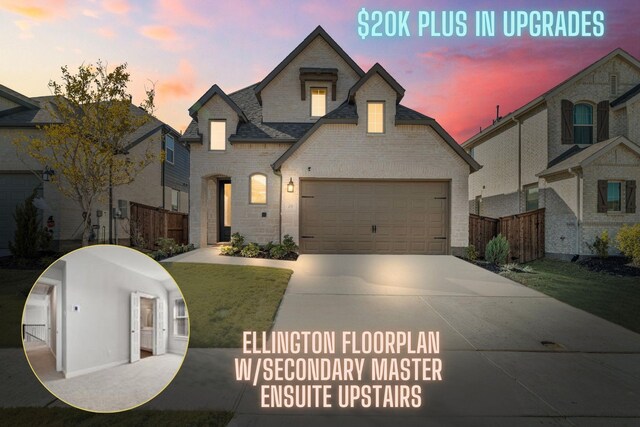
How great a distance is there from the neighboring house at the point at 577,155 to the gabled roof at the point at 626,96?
38 mm

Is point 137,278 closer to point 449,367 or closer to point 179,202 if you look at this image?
point 449,367

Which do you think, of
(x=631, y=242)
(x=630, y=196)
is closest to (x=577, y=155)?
(x=630, y=196)

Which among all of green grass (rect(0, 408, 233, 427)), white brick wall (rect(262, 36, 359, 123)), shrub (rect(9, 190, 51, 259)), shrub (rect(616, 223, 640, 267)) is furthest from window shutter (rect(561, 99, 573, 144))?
shrub (rect(9, 190, 51, 259))

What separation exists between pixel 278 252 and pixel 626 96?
18.1 metres

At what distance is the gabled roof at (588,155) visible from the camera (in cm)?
1420

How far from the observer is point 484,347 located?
15.9 feet

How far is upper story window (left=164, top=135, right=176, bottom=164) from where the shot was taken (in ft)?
68.2

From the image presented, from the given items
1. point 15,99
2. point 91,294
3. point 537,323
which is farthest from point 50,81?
point 537,323

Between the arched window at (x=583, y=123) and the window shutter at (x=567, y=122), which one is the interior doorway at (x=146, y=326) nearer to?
the window shutter at (x=567, y=122)

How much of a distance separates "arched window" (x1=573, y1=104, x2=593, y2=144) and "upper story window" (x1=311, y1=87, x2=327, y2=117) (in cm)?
1228

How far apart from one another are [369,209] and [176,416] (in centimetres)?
1150

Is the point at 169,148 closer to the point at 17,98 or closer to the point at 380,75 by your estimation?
the point at 17,98

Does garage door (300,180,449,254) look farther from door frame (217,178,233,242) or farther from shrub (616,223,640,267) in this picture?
shrub (616,223,640,267)

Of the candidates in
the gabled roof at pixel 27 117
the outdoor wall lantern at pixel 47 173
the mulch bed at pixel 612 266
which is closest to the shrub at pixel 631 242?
the mulch bed at pixel 612 266
